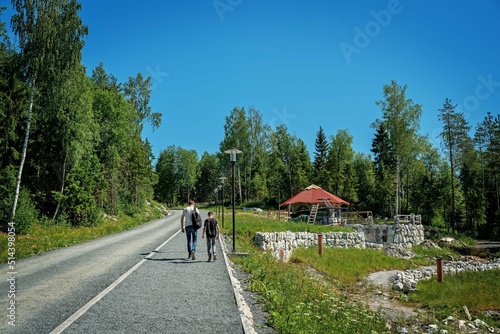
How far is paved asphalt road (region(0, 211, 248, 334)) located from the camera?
527 centimetres

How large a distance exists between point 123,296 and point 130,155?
133ft

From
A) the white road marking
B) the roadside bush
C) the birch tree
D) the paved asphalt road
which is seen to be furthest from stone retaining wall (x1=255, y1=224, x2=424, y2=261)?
the birch tree

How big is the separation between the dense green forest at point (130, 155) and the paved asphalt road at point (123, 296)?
1134 centimetres

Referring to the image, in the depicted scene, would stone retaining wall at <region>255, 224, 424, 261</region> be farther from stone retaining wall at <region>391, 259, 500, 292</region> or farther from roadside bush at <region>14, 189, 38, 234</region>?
roadside bush at <region>14, 189, 38, 234</region>

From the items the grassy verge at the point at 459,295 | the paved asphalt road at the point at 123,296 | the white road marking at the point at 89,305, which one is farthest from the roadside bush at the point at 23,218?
the grassy verge at the point at 459,295

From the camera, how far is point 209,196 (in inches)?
3605

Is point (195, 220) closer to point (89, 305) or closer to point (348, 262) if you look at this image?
point (89, 305)

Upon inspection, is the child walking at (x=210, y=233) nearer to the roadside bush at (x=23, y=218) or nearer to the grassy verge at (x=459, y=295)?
the grassy verge at (x=459, y=295)

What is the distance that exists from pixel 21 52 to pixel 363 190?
54413 mm

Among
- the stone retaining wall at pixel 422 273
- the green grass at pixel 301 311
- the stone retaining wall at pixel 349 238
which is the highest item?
the green grass at pixel 301 311

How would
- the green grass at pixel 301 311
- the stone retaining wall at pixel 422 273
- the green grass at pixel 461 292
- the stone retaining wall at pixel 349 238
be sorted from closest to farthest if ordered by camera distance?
1. the green grass at pixel 301 311
2. the green grass at pixel 461 292
3. the stone retaining wall at pixel 422 273
4. the stone retaining wall at pixel 349 238

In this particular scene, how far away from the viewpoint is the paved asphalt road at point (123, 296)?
5.27 meters

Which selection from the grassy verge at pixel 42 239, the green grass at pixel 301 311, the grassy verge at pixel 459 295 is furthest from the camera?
the grassy verge at pixel 459 295

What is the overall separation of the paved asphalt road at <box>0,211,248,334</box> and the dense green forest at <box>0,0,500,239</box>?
37.2ft
